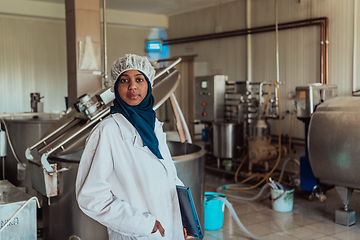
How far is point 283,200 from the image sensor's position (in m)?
4.38

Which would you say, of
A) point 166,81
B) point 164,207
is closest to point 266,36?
point 166,81

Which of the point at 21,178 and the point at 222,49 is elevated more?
the point at 222,49

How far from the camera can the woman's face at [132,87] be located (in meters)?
1.62

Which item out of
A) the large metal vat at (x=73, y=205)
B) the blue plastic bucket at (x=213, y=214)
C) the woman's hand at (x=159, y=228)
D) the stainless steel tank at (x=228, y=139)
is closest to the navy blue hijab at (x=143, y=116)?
the woman's hand at (x=159, y=228)

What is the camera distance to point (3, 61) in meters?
7.40

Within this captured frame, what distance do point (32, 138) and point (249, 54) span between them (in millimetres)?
4127

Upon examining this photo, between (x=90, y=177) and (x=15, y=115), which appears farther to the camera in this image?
(x=15, y=115)

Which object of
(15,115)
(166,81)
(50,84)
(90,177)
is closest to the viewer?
(90,177)

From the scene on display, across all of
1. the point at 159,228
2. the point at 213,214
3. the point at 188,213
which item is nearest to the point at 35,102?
the point at 213,214

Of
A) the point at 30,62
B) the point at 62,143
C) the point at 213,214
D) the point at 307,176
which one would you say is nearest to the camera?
the point at 62,143

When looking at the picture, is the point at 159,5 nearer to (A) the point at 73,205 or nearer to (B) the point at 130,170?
(A) the point at 73,205

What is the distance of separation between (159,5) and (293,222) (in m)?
5.32

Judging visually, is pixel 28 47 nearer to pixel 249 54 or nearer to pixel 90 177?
pixel 249 54

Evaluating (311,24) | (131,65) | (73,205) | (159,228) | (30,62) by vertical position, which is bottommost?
(73,205)
